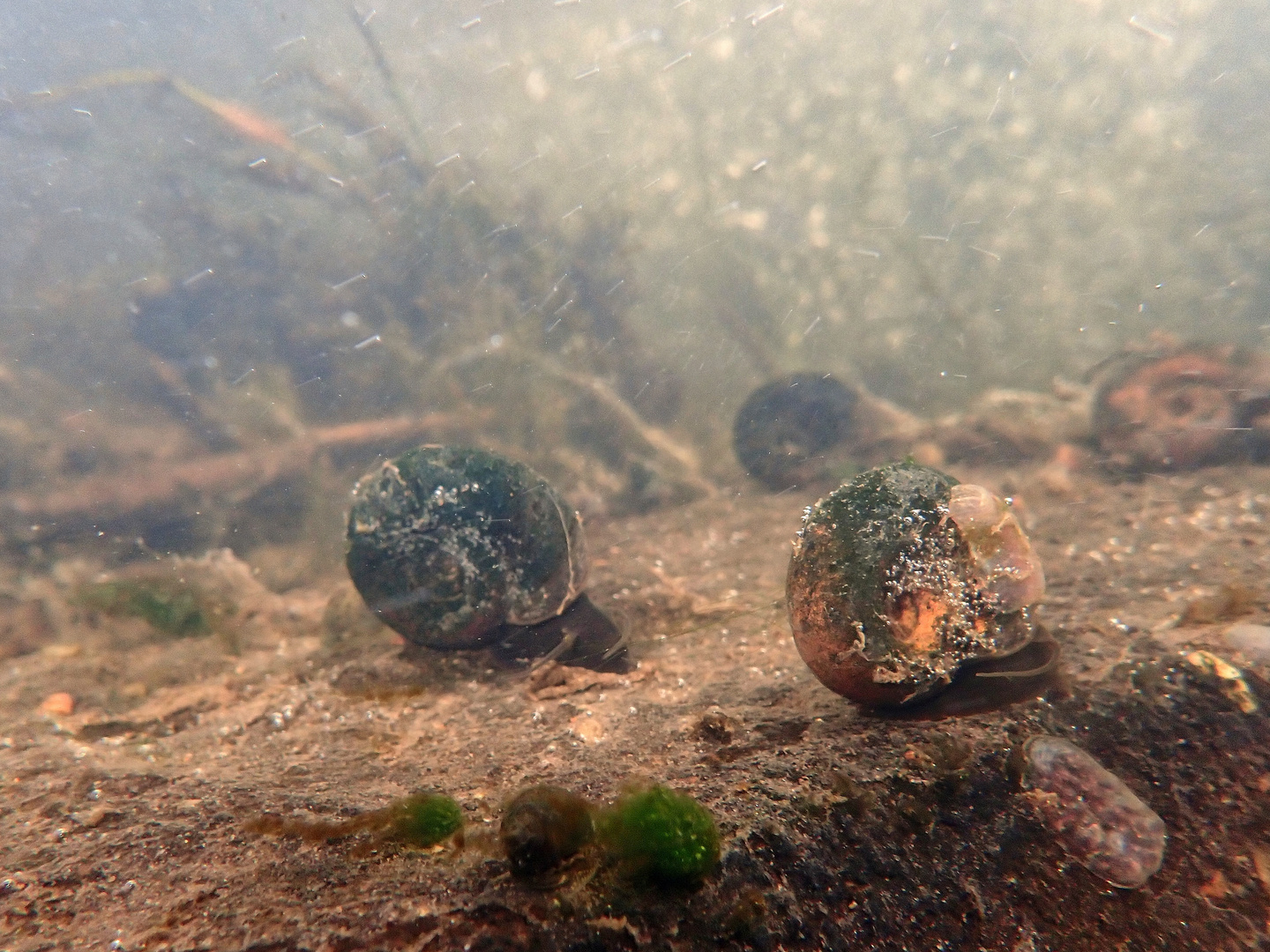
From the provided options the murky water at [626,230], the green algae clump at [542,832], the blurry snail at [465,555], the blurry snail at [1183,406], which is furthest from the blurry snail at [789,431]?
the green algae clump at [542,832]

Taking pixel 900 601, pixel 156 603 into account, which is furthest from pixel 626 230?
pixel 900 601

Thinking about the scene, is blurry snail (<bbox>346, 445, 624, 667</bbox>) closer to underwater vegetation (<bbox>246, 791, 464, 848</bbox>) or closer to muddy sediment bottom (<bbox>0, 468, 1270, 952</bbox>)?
muddy sediment bottom (<bbox>0, 468, 1270, 952</bbox>)

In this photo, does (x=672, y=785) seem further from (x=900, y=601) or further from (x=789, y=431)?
(x=789, y=431)

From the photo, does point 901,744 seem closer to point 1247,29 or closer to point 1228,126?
point 1228,126

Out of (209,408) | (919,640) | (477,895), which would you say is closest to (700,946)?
(477,895)

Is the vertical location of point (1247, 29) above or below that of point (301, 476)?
above
